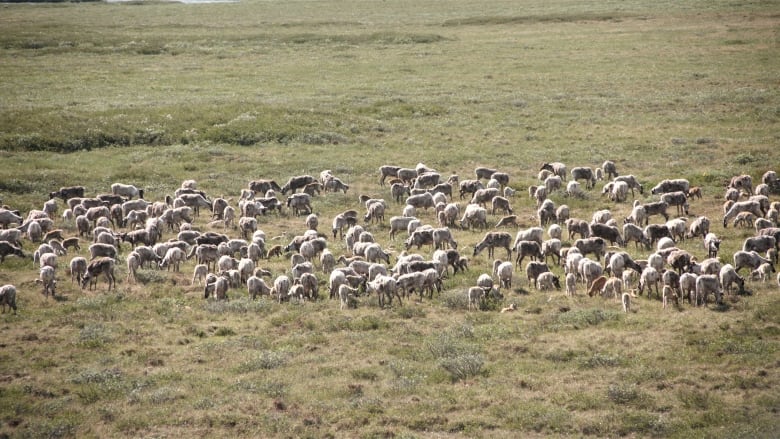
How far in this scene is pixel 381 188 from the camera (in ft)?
128

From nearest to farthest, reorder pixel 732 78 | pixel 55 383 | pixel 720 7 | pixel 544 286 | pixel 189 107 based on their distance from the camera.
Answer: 1. pixel 55 383
2. pixel 544 286
3. pixel 189 107
4. pixel 732 78
5. pixel 720 7

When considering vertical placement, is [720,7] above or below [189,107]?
above

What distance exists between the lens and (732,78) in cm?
6350

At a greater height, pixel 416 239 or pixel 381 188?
pixel 416 239

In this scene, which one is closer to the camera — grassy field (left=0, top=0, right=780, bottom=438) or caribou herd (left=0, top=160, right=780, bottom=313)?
grassy field (left=0, top=0, right=780, bottom=438)

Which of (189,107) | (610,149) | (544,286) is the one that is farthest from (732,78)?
(544,286)

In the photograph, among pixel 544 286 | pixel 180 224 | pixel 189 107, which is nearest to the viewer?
pixel 544 286

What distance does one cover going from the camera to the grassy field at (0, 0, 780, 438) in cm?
1778

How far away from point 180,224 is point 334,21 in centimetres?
8751

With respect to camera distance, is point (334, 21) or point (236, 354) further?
point (334, 21)

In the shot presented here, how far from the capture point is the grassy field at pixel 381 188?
17781 millimetres

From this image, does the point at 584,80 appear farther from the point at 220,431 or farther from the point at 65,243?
the point at 220,431

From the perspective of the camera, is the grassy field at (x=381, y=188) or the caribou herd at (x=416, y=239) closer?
the grassy field at (x=381, y=188)

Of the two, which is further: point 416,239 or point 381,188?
point 381,188
